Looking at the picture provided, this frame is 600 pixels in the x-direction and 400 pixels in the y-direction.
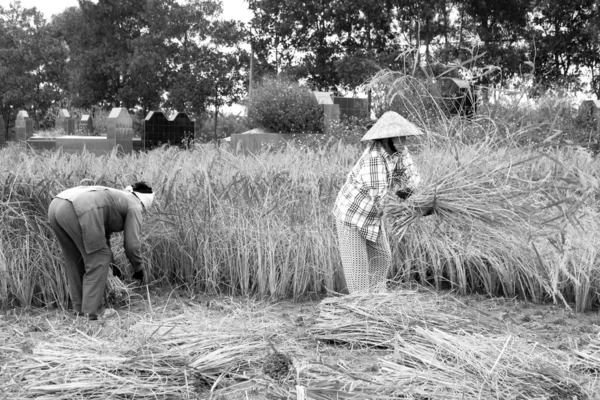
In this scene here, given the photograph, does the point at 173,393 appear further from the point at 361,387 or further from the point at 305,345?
the point at 305,345

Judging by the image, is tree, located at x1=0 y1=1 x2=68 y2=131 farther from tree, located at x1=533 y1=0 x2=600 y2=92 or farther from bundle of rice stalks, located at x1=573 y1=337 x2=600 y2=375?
bundle of rice stalks, located at x1=573 y1=337 x2=600 y2=375

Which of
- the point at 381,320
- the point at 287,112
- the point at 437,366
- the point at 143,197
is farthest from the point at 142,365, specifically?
the point at 287,112

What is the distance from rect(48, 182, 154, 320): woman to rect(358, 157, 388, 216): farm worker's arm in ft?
4.78

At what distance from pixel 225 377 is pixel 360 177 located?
5.14 ft

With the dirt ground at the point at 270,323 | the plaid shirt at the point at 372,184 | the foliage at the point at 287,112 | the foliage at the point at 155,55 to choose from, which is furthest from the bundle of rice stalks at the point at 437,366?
the foliage at the point at 155,55

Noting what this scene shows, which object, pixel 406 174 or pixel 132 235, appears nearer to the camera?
pixel 406 174

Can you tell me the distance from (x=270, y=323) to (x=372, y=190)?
103cm

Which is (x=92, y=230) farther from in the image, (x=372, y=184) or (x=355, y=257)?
(x=372, y=184)

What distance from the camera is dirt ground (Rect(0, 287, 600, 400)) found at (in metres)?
3.38

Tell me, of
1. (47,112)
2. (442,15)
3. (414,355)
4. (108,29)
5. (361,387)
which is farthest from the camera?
(47,112)

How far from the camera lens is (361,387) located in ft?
8.93

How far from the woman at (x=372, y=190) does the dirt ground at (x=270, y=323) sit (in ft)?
1.22

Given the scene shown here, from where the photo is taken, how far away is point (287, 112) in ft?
39.7

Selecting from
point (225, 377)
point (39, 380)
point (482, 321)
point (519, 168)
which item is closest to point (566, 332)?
point (482, 321)
